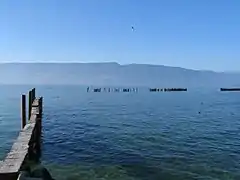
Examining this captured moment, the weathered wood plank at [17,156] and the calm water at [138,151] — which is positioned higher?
the weathered wood plank at [17,156]

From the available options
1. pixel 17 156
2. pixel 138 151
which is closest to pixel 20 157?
pixel 17 156

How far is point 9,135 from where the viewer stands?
34.6m

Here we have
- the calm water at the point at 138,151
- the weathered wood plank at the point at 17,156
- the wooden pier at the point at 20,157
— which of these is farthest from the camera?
the calm water at the point at 138,151

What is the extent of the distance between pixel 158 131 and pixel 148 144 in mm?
8371

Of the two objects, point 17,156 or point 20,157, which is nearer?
point 20,157

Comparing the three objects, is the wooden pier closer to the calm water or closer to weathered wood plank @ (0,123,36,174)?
weathered wood plank @ (0,123,36,174)

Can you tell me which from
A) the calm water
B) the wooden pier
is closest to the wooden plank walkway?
the wooden pier

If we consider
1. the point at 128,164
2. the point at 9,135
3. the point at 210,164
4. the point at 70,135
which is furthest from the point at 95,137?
the point at 210,164

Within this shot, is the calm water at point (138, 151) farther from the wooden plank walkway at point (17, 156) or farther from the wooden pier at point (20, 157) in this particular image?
the wooden plank walkway at point (17, 156)

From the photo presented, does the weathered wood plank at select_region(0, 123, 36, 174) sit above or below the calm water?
above

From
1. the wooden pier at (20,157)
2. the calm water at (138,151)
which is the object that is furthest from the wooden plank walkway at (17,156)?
the calm water at (138,151)

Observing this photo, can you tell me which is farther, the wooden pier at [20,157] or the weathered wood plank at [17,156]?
the weathered wood plank at [17,156]

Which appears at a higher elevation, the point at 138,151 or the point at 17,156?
the point at 17,156

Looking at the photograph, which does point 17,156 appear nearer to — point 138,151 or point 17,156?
point 17,156
